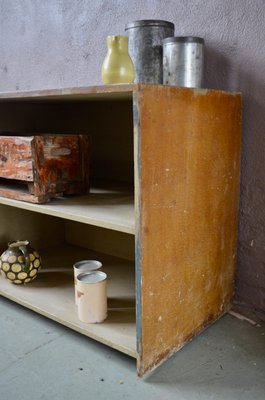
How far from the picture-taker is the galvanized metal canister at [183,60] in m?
1.35

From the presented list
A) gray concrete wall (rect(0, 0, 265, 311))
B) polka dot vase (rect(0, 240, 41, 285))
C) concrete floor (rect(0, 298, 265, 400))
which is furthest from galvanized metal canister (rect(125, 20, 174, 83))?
concrete floor (rect(0, 298, 265, 400))

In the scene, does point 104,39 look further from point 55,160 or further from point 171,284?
point 171,284

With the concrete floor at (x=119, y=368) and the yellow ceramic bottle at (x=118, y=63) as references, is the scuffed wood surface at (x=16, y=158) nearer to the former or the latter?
the yellow ceramic bottle at (x=118, y=63)

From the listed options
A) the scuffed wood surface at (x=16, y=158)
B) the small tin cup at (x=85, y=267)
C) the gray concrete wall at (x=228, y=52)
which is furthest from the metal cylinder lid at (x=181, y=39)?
the small tin cup at (x=85, y=267)

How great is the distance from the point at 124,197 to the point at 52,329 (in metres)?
0.56

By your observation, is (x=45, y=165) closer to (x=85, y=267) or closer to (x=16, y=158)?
(x=16, y=158)

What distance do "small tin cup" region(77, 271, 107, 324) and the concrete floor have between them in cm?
10

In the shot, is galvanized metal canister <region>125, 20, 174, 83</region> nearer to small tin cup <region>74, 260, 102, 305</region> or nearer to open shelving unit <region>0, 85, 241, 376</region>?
open shelving unit <region>0, 85, 241, 376</region>

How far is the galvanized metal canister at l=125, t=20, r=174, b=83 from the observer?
141 cm

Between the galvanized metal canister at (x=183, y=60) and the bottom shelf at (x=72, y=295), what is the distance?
82 centimetres

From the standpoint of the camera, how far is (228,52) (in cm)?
145

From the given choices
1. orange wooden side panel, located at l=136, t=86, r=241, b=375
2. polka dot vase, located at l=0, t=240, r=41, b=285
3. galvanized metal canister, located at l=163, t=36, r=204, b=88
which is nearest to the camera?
orange wooden side panel, located at l=136, t=86, r=241, b=375

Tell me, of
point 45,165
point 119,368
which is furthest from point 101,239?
point 119,368

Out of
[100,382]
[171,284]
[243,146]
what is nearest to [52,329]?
[100,382]
